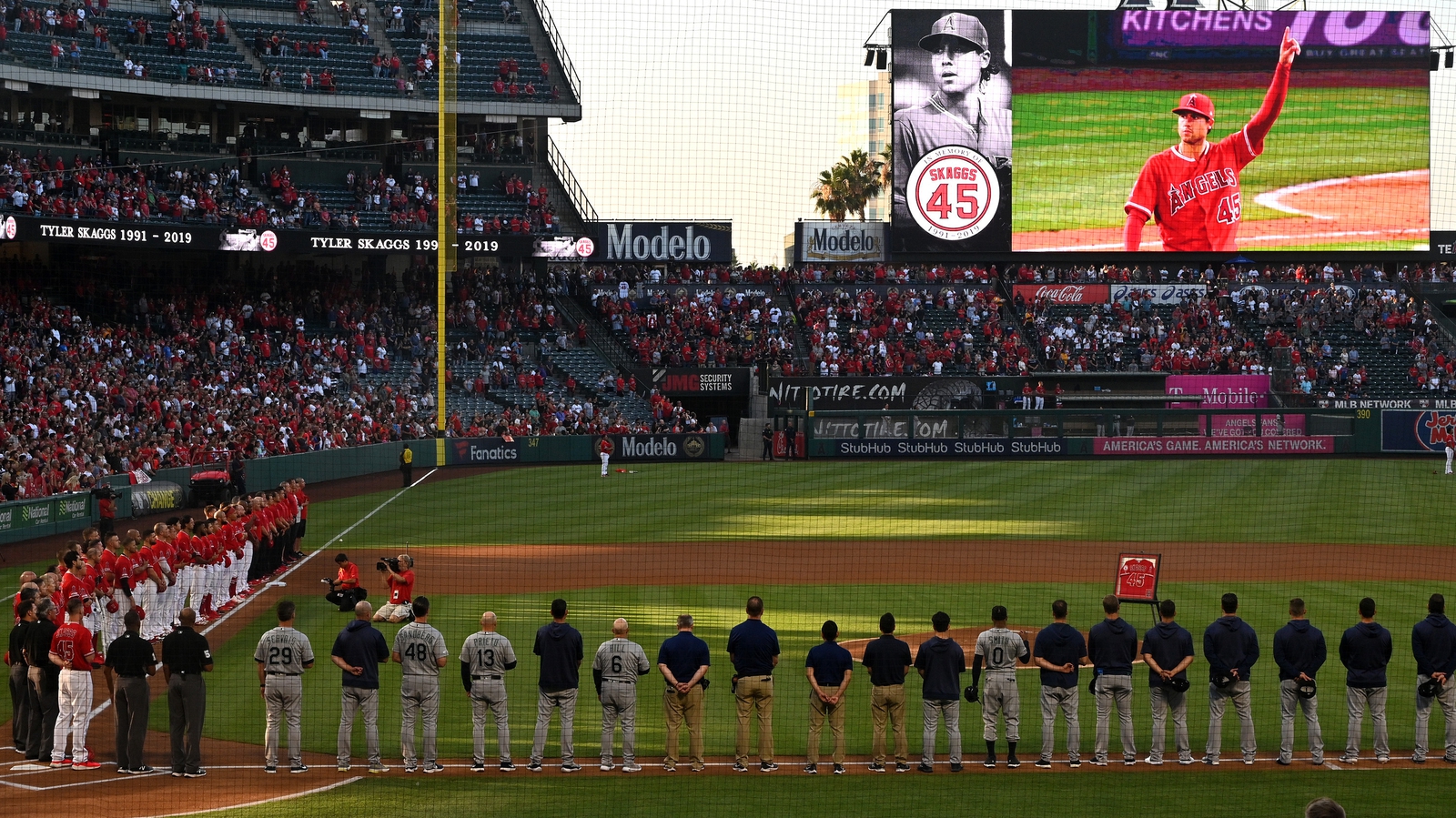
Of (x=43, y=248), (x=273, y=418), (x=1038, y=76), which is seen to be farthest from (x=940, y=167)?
(x=43, y=248)

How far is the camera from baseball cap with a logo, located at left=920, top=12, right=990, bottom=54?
158 ft

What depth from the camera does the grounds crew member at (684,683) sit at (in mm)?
11320

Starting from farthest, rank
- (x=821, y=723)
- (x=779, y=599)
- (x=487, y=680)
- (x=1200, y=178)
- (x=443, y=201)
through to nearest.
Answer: (x=1200, y=178) < (x=443, y=201) < (x=779, y=599) < (x=821, y=723) < (x=487, y=680)

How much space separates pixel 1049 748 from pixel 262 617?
1077 centimetres

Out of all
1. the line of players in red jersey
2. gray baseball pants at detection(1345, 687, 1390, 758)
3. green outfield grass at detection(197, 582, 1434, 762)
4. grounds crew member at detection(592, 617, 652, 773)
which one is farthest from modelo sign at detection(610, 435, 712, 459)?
gray baseball pants at detection(1345, 687, 1390, 758)

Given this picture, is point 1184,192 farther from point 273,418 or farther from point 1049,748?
point 1049,748

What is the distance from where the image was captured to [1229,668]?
1153 centimetres

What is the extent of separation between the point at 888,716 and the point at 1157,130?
41.0 metres

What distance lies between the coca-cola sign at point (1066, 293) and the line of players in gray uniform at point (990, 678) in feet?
136

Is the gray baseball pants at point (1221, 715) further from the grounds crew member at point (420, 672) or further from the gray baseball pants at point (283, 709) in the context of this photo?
the gray baseball pants at point (283, 709)

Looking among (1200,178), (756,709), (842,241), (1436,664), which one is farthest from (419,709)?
(1200,178)

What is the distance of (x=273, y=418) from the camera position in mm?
35000

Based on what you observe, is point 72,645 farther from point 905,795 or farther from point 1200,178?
point 1200,178

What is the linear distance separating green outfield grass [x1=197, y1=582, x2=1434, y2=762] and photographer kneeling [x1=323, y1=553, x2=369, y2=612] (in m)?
0.18
